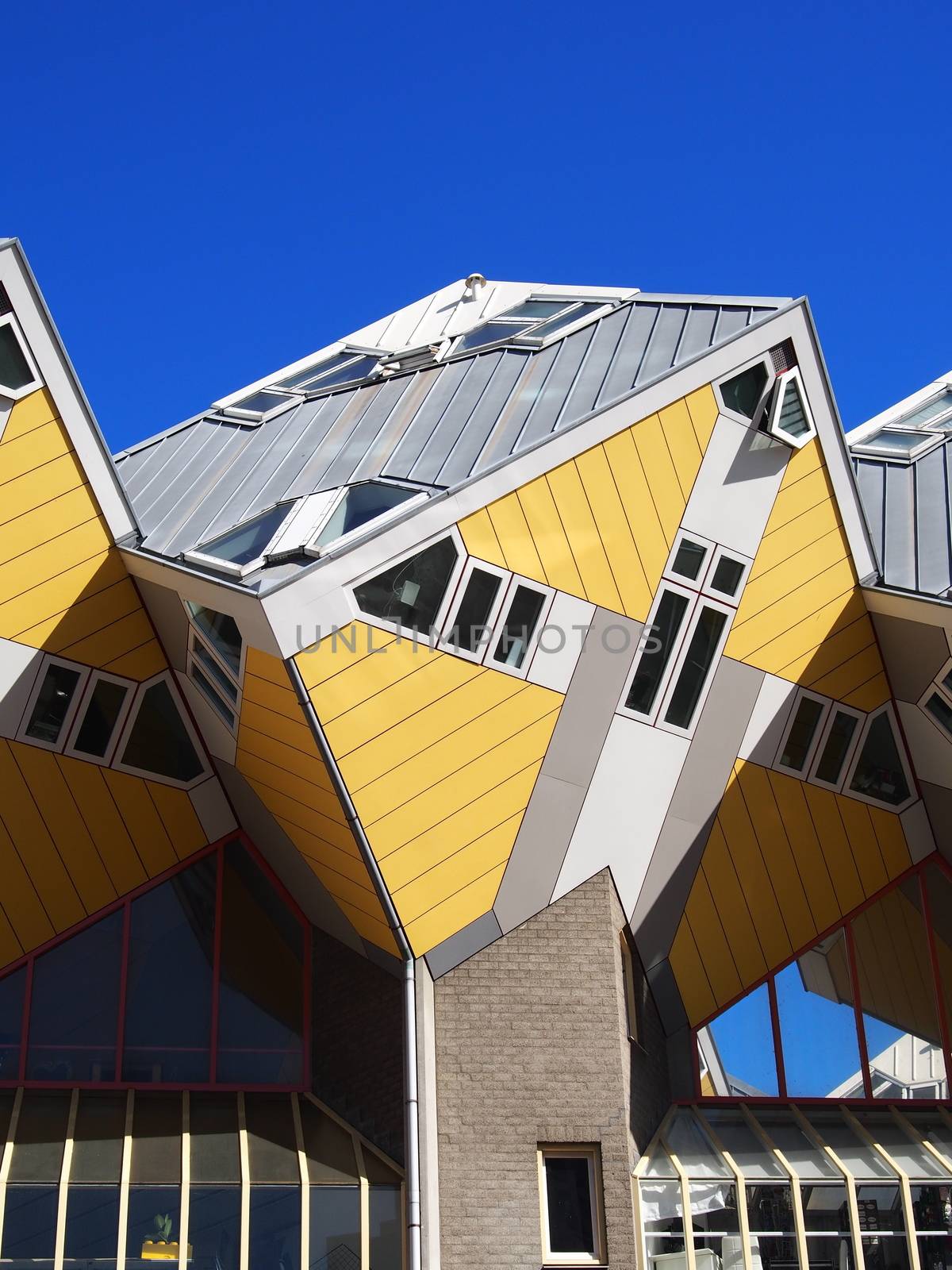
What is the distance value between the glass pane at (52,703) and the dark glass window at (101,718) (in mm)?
298

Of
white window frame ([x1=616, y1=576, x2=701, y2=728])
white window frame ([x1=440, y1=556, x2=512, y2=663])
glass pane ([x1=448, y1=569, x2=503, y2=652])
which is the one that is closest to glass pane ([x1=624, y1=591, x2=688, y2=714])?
white window frame ([x1=616, y1=576, x2=701, y2=728])

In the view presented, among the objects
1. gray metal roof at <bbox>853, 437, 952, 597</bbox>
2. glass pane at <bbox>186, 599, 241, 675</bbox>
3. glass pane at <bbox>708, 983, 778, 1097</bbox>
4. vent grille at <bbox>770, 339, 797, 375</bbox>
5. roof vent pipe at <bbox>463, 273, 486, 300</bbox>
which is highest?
roof vent pipe at <bbox>463, 273, 486, 300</bbox>

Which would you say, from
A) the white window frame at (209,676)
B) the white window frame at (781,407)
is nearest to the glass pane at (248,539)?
the white window frame at (209,676)

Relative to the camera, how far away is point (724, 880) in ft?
63.4

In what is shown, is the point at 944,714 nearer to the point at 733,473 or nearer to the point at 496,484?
the point at 733,473

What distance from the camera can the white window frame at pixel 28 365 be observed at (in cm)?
1714

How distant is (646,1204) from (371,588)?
842cm

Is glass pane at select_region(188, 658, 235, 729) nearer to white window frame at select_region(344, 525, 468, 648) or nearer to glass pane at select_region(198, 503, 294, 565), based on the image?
glass pane at select_region(198, 503, 294, 565)

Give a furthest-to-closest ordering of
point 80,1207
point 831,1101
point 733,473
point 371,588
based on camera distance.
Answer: point 831,1101
point 733,473
point 80,1207
point 371,588

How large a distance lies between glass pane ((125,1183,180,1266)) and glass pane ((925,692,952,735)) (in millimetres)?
11712

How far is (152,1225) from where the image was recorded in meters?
17.3

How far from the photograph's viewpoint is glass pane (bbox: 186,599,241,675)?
16.2 m

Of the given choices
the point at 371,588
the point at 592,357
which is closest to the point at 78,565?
the point at 371,588

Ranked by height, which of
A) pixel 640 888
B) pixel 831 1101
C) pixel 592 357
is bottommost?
pixel 831 1101
